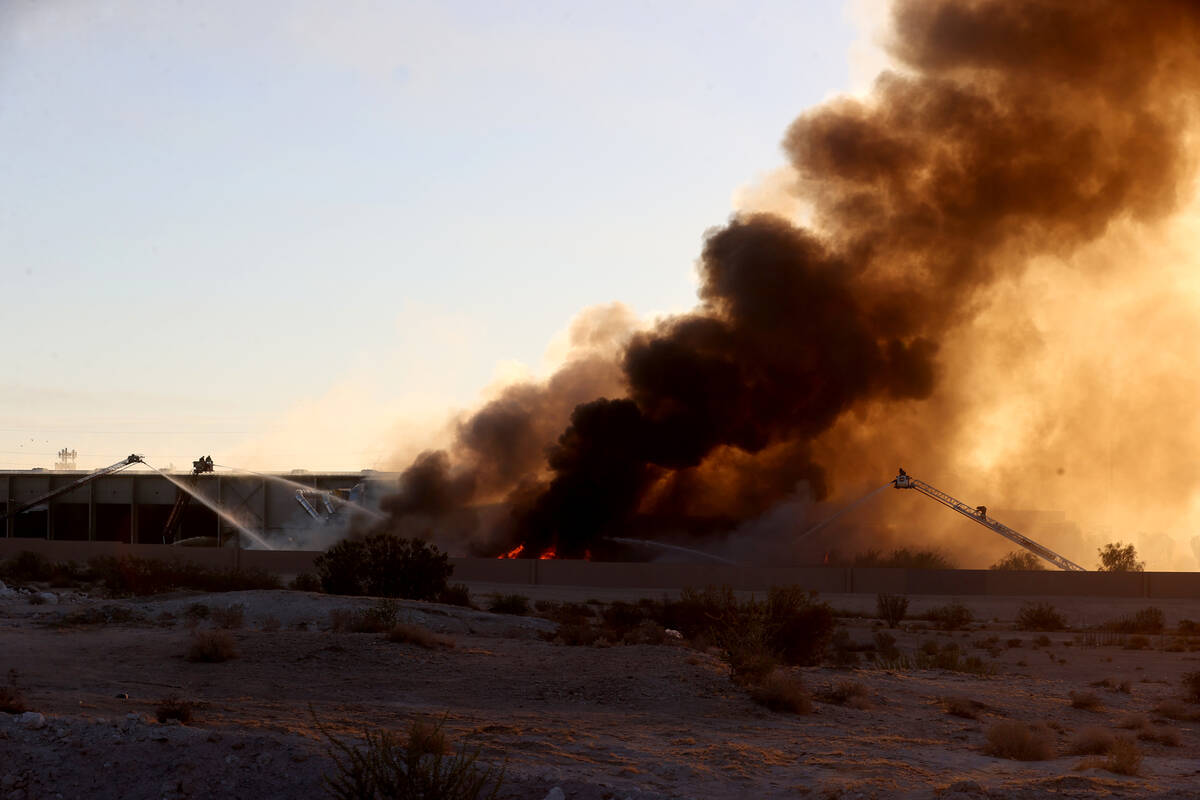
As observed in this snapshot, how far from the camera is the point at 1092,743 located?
16.0 metres

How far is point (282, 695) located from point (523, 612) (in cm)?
2247

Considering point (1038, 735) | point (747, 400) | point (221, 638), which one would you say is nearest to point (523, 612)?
point (221, 638)

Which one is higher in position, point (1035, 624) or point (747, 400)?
point (747, 400)

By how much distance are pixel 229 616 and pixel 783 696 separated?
46.1ft

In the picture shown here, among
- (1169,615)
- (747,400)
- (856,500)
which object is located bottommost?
(1169,615)

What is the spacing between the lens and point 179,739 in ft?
39.6

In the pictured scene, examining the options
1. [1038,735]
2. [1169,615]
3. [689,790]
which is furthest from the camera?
[1169,615]

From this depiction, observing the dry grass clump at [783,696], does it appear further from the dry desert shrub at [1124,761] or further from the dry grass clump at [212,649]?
the dry grass clump at [212,649]

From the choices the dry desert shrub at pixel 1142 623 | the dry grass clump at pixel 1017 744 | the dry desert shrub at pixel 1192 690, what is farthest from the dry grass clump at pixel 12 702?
the dry desert shrub at pixel 1142 623

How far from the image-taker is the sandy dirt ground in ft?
38.3

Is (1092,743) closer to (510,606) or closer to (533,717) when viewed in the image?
(533,717)

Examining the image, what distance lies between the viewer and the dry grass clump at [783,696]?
18.2m

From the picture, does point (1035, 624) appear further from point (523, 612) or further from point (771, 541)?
point (771, 541)

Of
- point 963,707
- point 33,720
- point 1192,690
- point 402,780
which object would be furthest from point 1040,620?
point 33,720
